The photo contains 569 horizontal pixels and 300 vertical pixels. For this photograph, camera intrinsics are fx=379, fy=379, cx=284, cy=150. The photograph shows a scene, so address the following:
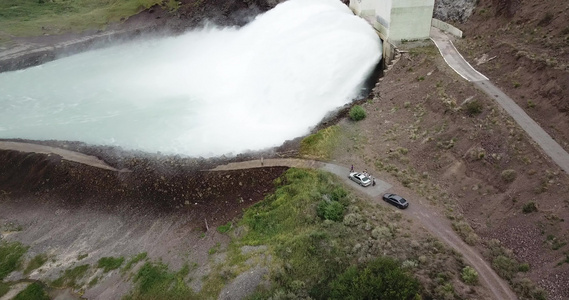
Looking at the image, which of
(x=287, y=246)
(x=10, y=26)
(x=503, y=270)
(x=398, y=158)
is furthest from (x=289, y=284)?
(x=10, y=26)

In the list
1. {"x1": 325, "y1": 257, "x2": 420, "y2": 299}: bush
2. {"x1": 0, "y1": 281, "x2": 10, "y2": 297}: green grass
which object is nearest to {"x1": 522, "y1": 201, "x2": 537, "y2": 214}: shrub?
{"x1": 325, "y1": 257, "x2": 420, "y2": 299}: bush

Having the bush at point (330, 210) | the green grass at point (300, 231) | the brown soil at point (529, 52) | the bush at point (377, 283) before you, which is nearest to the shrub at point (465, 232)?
the bush at point (377, 283)

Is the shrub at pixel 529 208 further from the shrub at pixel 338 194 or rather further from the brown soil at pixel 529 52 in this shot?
the shrub at pixel 338 194

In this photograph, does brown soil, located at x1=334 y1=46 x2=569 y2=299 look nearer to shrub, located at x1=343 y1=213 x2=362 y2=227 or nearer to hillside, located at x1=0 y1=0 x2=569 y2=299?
hillside, located at x1=0 y1=0 x2=569 y2=299

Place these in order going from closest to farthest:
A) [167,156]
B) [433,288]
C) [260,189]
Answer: [433,288], [260,189], [167,156]

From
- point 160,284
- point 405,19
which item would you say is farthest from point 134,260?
point 405,19

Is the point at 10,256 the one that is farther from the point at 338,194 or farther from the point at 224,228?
the point at 338,194

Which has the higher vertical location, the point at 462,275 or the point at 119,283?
the point at 462,275

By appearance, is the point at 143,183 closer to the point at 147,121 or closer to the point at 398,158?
the point at 147,121
